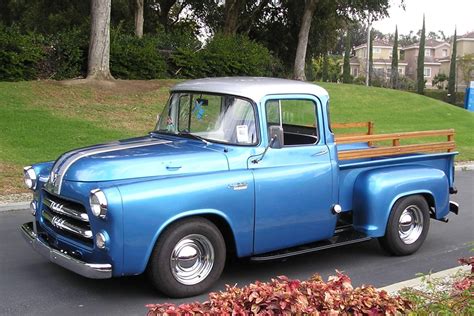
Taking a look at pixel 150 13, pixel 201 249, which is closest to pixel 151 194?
pixel 201 249

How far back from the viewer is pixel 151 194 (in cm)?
452

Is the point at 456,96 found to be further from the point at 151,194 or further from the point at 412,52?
the point at 151,194

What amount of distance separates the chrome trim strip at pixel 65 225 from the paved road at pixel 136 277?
2.04ft

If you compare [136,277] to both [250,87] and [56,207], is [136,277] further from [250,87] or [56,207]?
[250,87]

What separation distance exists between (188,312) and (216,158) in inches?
93.6

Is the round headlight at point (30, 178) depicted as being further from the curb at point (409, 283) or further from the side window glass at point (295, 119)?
the curb at point (409, 283)

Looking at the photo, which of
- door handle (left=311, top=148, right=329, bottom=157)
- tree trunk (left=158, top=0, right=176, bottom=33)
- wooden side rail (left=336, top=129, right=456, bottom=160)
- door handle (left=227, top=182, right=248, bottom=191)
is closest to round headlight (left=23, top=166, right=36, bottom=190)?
door handle (left=227, top=182, right=248, bottom=191)

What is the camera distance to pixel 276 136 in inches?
210

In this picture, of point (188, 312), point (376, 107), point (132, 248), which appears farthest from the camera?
point (376, 107)

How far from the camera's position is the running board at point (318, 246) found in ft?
17.3

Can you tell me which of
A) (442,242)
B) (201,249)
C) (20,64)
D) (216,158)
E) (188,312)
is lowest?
(442,242)

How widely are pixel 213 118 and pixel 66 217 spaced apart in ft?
5.44

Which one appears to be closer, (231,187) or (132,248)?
(132,248)

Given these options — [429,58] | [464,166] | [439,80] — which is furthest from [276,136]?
[429,58]
